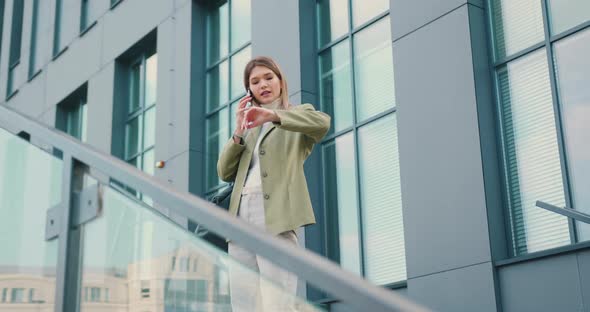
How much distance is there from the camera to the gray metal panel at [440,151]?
803cm

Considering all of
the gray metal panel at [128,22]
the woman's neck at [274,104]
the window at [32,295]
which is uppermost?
the gray metal panel at [128,22]

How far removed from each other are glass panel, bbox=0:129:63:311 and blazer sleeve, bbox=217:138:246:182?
3.91ft

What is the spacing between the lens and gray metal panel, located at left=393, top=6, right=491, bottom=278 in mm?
8031

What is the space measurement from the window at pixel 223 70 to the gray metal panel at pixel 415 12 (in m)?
3.75

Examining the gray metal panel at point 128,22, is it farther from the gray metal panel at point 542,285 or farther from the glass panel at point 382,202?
the gray metal panel at point 542,285

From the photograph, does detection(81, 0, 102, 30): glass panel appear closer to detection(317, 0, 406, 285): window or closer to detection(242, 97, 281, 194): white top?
detection(317, 0, 406, 285): window

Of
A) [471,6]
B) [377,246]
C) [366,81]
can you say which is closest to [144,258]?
[471,6]

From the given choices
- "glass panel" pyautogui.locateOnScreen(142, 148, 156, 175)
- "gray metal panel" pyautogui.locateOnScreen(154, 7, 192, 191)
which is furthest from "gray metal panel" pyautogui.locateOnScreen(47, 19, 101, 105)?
"gray metal panel" pyautogui.locateOnScreen(154, 7, 192, 191)

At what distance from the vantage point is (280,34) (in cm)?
1149

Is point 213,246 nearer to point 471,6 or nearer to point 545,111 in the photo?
point 545,111

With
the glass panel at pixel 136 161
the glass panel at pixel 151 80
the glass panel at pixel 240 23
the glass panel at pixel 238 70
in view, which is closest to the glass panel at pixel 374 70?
the glass panel at pixel 238 70

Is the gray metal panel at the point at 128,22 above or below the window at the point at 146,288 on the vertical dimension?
above

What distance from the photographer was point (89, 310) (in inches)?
113

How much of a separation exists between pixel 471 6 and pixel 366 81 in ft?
6.79
